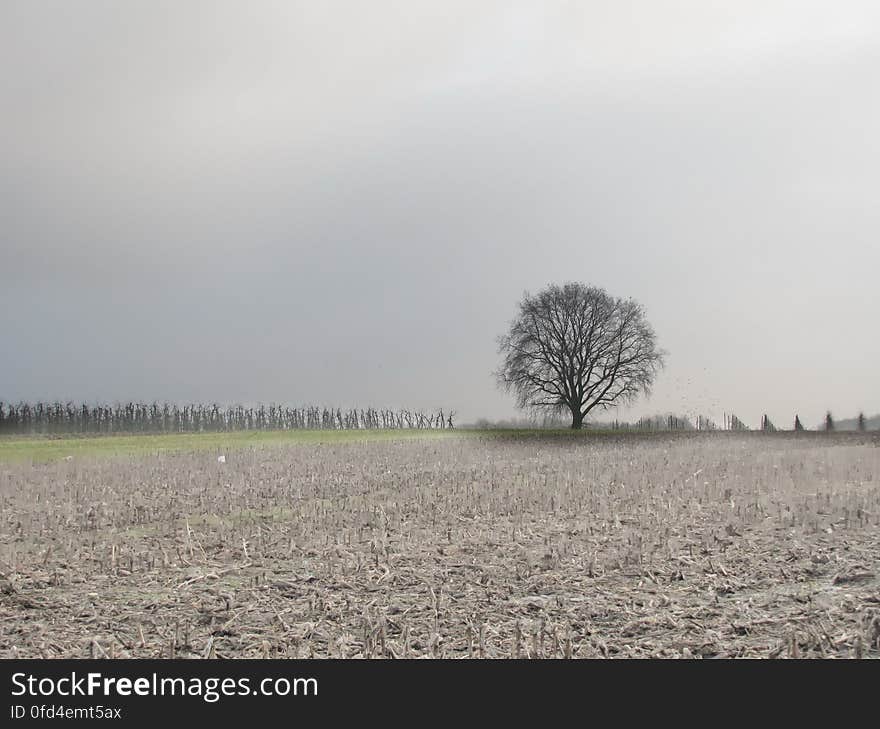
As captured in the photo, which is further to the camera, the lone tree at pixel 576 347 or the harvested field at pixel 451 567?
the lone tree at pixel 576 347

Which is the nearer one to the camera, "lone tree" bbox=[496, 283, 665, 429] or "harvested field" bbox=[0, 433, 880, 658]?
"harvested field" bbox=[0, 433, 880, 658]

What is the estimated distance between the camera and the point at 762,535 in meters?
11.1

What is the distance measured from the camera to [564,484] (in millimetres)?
17281

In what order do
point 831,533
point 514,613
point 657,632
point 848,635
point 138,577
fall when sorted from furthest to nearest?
point 831,533 → point 138,577 → point 514,613 → point 657,632 → point 848,635

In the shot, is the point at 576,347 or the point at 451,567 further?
the point at 576,347

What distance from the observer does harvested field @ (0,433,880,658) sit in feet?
23.2

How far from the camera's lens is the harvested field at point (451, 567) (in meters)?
7.07

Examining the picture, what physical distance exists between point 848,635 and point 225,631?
5783 millimetres

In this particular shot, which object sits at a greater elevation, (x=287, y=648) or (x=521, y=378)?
(x=521, y=378)

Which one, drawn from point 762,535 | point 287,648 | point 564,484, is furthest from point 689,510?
point 287,648

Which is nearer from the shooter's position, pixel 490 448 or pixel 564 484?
pixel 564 484

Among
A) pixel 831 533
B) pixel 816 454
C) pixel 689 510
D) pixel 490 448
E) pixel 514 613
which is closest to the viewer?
pixel 514 613

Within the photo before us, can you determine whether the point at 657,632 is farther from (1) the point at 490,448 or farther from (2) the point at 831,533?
(1) the point at 490,448

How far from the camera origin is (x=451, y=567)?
9.62 meters
